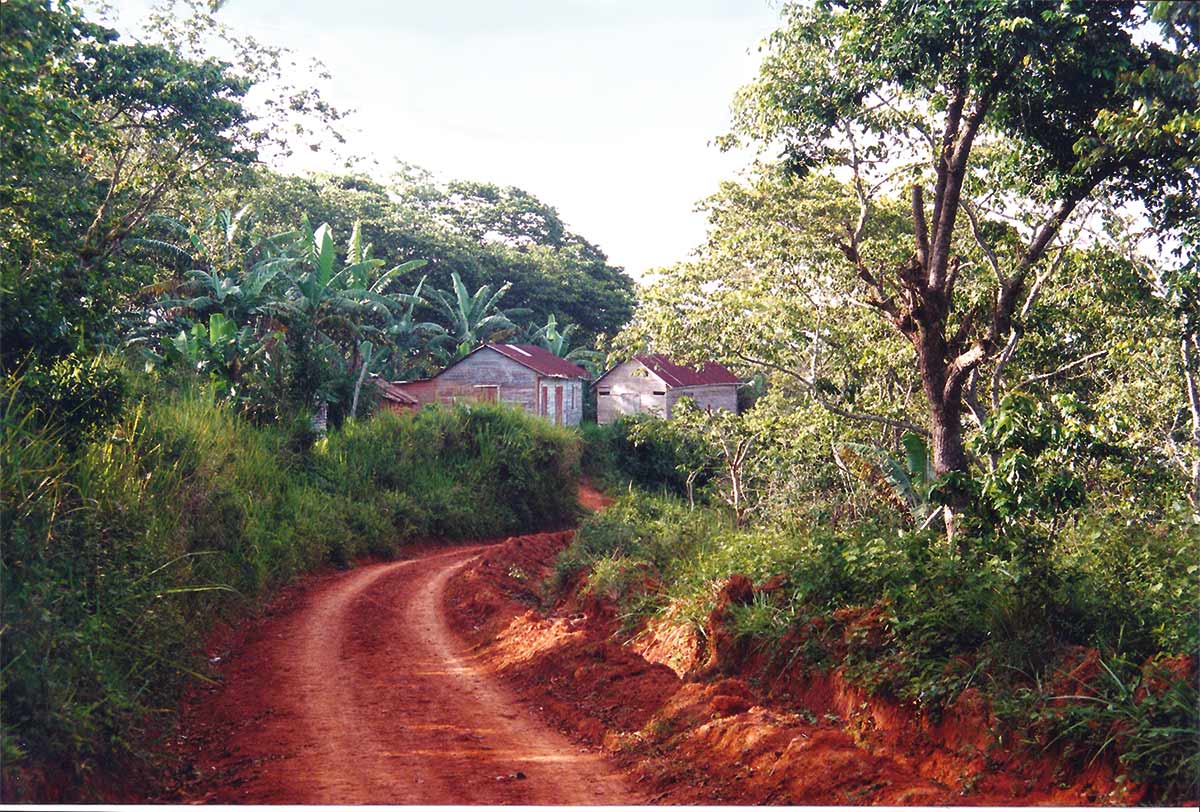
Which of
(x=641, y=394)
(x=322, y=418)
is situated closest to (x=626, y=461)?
(x=641, y=394)

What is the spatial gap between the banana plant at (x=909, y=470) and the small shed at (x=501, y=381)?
20.1 meters

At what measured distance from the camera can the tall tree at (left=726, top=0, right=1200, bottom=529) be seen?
8.01 m

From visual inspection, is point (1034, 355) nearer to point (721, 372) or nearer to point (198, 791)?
point (198, 791)

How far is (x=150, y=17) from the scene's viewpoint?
17.8m

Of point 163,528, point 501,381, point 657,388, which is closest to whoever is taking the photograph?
point 163,528

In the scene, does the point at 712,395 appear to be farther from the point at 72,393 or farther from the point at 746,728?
the point at 746,728

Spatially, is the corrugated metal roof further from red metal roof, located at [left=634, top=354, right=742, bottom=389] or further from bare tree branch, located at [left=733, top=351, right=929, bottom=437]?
bare tree branch, located at [left=733, top=351, right=929, bottom=437]

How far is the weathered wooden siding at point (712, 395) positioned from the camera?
3487 centimetres

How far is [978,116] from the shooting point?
29.2ft

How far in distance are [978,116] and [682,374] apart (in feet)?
88.3

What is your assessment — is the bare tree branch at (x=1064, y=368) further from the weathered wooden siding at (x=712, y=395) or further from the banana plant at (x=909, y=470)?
the weathered wooden siding at (x=712, y=395)

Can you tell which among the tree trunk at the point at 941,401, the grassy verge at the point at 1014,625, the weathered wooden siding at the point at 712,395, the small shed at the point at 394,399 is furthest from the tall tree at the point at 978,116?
the weathered wooden siding at the point at 712,395

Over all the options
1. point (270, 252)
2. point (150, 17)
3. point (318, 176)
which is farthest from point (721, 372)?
point (150, 17)

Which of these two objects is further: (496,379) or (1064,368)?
(496,379)
